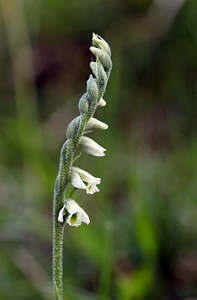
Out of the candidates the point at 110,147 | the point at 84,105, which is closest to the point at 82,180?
the point at 84,105

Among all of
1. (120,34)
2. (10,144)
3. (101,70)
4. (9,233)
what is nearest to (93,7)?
(120,34)

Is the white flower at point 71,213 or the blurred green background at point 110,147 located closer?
the white flower at point 71,213

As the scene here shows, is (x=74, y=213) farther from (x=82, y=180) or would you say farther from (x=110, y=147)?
A: (x=110, y=147)

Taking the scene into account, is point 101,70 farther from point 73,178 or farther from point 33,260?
point 33,260

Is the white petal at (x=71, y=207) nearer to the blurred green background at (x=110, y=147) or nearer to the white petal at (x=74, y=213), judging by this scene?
the white petal at (x=74, y=213)

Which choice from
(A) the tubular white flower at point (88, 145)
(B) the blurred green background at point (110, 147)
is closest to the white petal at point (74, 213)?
(A) the tubular white flower at point (88, 145)
